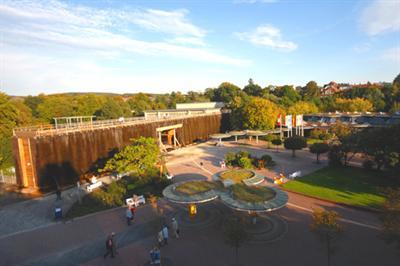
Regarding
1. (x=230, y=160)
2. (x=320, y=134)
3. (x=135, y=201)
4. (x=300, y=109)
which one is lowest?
(x=135, y=201)

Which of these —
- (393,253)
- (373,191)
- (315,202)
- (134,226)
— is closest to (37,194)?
(134,226)

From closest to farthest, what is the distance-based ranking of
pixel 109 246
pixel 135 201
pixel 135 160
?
pixel 109 246
pixel 135 201
pixel 135 160

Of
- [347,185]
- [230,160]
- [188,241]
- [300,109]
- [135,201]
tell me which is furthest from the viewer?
[300,109]

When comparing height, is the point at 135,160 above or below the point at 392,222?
above

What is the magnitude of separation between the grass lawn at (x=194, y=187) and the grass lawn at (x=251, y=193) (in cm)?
182

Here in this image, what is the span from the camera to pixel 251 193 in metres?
15.7

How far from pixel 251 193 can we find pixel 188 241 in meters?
4.71

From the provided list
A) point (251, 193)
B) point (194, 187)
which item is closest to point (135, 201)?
point (194, 187)

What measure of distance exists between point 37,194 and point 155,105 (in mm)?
73122

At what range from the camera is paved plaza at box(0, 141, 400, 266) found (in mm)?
12422

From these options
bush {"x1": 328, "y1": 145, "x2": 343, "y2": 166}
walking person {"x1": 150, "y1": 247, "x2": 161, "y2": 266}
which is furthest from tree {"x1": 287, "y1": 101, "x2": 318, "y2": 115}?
walking person {"x1": 150, "y1": 247, "x2": 161, "y2": 266}

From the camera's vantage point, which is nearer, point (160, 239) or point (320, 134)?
point (160, 239)

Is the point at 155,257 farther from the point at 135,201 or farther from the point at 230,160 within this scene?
the point at 230,160

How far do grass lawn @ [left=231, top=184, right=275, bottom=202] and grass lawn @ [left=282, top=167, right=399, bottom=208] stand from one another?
250 inches
